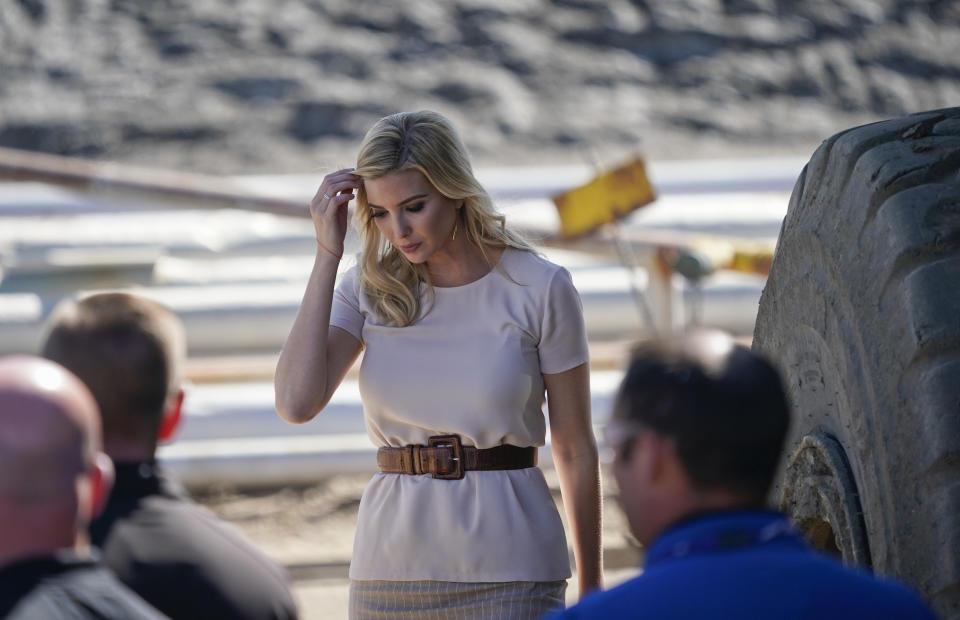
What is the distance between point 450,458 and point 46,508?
1.18m

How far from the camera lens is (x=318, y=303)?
8.45 ft

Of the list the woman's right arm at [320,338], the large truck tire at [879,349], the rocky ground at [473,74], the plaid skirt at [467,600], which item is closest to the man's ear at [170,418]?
the woman's right arm at [320,338]

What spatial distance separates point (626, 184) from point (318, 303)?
8.72 ft

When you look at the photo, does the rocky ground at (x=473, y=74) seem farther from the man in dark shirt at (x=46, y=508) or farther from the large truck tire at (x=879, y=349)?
the man in dark shirt at (x=46, y=508)

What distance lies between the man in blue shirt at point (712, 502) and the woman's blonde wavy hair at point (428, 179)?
3.74ft

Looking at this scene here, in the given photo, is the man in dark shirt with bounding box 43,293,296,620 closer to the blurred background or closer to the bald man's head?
the bald man's head

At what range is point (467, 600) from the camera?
8.02 ft

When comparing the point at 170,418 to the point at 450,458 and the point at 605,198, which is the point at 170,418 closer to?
the point at 450,458

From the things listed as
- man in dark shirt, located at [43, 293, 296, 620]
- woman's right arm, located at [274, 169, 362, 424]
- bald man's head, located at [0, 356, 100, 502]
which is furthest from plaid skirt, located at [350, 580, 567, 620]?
bald man's head, located at [0, 356, 100, 502]

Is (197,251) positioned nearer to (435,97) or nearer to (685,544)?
(435,97)

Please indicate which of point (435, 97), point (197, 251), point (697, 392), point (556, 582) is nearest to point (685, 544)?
point (697, 392)

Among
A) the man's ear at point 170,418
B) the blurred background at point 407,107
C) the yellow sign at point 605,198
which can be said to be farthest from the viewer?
the blurred background at point 407,107

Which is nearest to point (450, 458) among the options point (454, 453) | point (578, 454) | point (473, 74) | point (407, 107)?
point (454, 453)

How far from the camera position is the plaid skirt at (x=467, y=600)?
2430 millimetres
